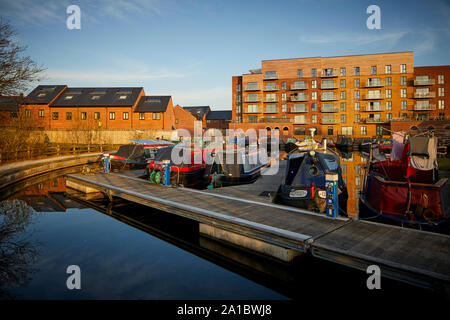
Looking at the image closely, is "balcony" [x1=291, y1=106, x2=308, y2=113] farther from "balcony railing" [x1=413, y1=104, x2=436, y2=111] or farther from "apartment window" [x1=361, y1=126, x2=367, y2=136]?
"balcony railing" [x1=413, y1=104, x2=436, y2=111]

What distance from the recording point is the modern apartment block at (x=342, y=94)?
55844 millimetres

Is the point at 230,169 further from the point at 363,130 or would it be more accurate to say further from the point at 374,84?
the point at 374,84

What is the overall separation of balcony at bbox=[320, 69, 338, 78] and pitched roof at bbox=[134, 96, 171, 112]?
3205 cm

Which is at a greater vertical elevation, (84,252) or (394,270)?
(394,270)

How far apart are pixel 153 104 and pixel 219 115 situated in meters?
32.6

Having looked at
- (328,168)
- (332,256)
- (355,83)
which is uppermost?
(355,83)

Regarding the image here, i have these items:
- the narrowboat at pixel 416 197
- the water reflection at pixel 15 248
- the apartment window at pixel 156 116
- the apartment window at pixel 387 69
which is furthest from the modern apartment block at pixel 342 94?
the narrowboat at pixel 416 197

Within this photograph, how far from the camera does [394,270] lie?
513 centimetres

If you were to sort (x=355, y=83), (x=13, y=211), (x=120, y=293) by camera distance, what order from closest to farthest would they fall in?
1. (x=120, y=293)
2. (x=13, y=211)
3. (x=355, y=83)

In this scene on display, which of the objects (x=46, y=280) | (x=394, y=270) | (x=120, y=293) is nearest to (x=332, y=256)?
(x=394, y=270)

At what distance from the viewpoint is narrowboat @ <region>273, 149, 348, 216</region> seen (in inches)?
363

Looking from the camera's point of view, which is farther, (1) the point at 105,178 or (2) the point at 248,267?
(1) the point at 105,178
